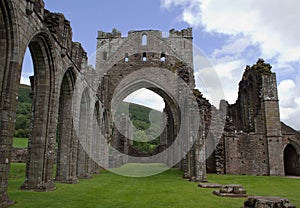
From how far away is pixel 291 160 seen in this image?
18.2 metres

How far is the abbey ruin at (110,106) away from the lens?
6426 millimetres

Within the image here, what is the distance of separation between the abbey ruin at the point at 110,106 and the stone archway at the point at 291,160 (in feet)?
0.22

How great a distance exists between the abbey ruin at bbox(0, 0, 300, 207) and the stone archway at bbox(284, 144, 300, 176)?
0.07m

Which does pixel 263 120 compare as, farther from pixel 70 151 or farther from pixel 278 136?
pixel 70 151

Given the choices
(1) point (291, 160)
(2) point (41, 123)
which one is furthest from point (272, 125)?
(2) point (41, 123)

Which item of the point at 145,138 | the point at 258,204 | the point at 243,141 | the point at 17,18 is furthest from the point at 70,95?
the point at 145,138

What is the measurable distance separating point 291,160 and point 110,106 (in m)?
13.5

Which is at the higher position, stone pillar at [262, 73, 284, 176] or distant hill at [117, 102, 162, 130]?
distant hill at [117, 102, 162, 130]

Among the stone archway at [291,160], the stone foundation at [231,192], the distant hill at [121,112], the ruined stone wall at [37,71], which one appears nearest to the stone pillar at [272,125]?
the stone archway at [291,160]

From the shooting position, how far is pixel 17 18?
6.05m

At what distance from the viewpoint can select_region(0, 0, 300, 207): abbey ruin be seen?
6.43 meters

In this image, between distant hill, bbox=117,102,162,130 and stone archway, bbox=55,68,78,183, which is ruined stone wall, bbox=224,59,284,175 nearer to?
stone archway, bbox=55,68,78,183

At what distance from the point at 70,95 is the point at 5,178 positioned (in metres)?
5.63

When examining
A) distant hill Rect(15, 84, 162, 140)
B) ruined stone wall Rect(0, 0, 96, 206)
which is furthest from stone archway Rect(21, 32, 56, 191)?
distant hill Rect(15, 84, 162, 140)
